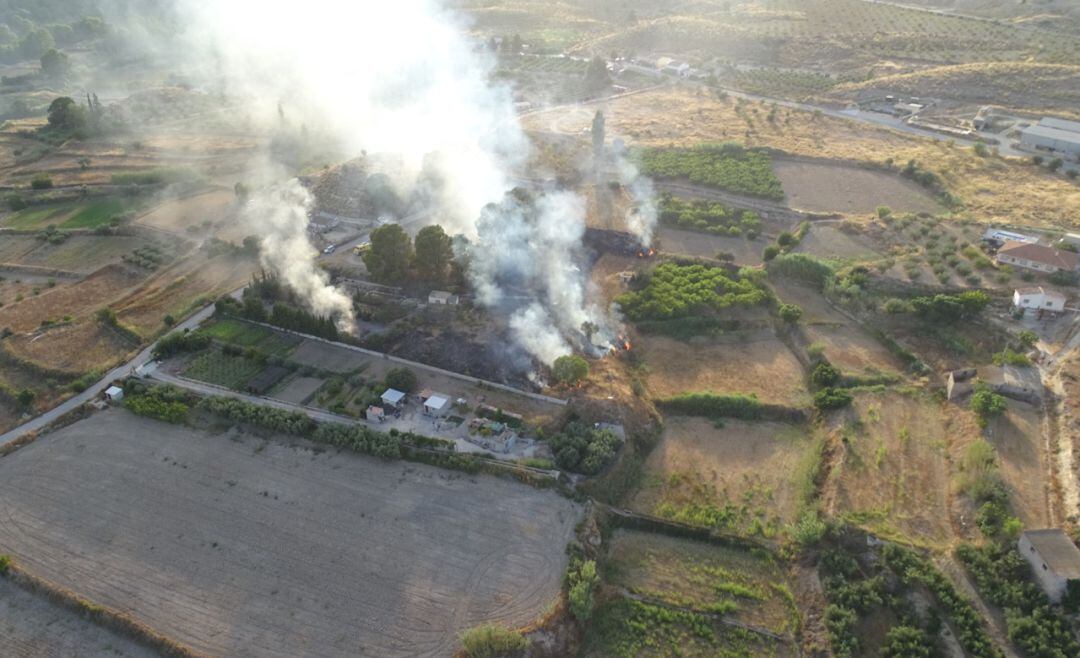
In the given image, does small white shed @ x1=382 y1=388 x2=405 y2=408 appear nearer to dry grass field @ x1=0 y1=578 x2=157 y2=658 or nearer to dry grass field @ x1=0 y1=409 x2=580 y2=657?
dry grass field @ x1=0 y1=409 x2=580 y2=657

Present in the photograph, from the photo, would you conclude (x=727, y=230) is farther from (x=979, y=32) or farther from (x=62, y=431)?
(x=979, y=32)

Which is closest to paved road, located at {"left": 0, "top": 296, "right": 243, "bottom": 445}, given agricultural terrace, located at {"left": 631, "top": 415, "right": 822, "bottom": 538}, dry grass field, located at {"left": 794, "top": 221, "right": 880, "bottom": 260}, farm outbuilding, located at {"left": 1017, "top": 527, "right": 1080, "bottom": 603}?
agricultural terrace, located at {"left": 631, "top": 415, "right": 822, "bottom": 538}

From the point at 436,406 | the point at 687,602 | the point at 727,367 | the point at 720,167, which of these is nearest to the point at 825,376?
the point at 727,367

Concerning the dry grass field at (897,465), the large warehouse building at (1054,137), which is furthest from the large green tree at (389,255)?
the large warehouse building at (1054,137)

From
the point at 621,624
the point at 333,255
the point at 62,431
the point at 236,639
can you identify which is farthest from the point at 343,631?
the point at 333,255

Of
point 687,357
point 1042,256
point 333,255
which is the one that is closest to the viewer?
point 687,357

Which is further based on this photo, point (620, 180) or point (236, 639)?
point (620, 180)

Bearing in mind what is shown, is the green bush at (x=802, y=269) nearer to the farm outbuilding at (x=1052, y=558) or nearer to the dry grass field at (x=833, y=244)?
the dry grass field at (x=833, y=244)

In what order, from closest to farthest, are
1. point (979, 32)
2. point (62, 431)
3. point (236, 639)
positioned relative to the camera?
point (236, 639) < point (62, 431) < point (979, 32)
